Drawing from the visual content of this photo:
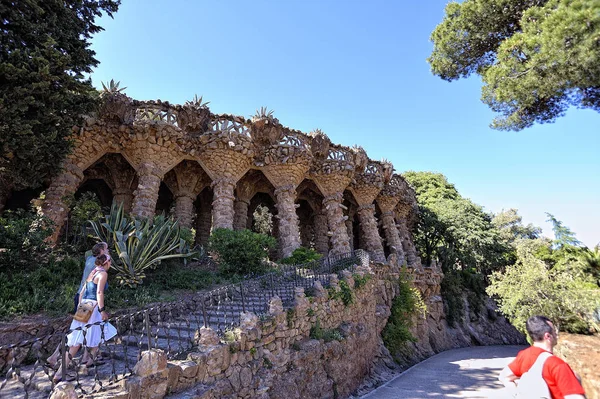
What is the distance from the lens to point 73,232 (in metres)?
9.62

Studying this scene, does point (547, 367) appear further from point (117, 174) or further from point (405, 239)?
point (405, 239)

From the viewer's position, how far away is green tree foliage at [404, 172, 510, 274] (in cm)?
1939

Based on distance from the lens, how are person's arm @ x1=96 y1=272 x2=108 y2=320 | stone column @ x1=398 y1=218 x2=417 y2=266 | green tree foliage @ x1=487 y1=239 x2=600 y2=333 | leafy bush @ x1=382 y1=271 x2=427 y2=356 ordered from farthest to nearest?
stone column @ x1=398 y1=218 x2=417 y2=266, leafy bush @ x1=382 y1=271 x2=427 y2=356, green tree foliage @ x1=487 y1=239 x2=600 y2=333, person's arm @ x1=96 y1=272 x2=108 y2=320

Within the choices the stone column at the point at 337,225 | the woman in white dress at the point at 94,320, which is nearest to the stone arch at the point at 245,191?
the stone column at the point at 337,225

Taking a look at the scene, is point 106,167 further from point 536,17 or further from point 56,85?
point 536,17

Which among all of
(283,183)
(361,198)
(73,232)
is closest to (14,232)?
(73,232)

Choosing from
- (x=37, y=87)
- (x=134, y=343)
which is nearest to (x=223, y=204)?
(x=37, y=87)

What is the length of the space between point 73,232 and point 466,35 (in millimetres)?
13352

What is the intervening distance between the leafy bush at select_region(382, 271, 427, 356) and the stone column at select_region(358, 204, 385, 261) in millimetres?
2755

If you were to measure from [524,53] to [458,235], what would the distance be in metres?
15.8

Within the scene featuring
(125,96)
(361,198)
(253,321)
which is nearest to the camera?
(253,321)

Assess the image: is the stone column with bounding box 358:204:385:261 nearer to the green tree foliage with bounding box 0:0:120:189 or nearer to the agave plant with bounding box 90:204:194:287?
the agave plant with bounding box 90:204:194:287

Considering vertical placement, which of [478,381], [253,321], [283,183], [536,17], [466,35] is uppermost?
[466,35]

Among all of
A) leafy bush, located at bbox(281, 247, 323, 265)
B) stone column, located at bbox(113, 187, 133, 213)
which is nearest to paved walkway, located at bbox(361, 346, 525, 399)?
leafy bush, located at bbox(281, 247, 323, 265)
